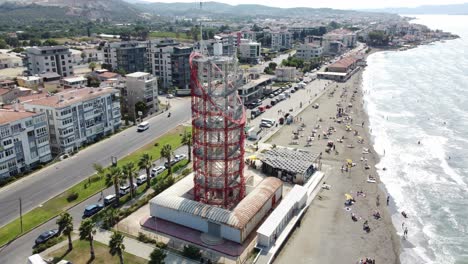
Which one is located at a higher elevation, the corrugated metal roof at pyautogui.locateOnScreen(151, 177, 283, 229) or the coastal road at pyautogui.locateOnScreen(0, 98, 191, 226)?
the corrugated metal roof at pyautogui.locateOnScreen(151, 177, 283, 229)

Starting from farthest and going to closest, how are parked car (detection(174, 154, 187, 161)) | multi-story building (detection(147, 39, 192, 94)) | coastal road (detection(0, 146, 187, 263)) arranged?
multi-story building (detection(147, 39, 192, 94)) → parked car (detection(174, 154, 187, 161)) → coastal road (detection(0, 146, 187, 263))

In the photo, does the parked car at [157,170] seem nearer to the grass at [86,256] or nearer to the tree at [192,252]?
the grass at [86,256]

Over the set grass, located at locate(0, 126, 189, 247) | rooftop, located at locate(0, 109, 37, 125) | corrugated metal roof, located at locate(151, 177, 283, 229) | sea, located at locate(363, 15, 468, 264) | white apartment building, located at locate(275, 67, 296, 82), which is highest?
rooftop, located at locate(0, 109, 37, 125)

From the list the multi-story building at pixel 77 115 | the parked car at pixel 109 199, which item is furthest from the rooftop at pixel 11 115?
the parked car at pixel 109 199

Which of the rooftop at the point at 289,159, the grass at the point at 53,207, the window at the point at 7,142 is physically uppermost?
the window at the point at 7,142

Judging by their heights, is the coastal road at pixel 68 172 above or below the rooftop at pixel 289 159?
below

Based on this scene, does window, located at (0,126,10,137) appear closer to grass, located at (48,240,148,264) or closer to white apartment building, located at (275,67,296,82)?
grass, located at (48,240,148,264)

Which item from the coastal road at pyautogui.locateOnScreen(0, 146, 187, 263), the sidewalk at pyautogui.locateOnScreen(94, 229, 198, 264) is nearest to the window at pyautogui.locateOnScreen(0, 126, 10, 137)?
the coastal road at pyautogui.locateOnScreen(0, 146, 187, 263)
